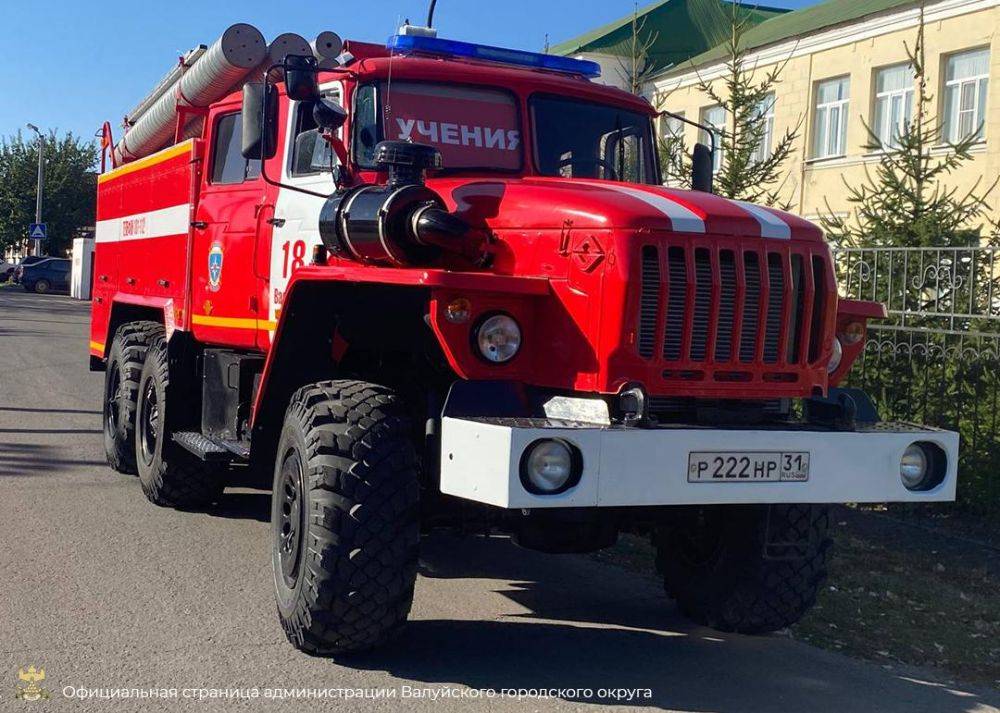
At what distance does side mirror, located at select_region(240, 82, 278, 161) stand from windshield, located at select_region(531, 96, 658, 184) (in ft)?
4.41

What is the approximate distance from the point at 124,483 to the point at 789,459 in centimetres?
579

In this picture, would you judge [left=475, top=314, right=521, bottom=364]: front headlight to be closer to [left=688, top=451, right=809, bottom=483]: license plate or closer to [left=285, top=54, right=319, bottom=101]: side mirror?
[left=688, top=451, right=809, bottom=483]: license plate

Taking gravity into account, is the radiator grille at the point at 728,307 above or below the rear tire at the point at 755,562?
above

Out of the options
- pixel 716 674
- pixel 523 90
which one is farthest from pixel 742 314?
pixel 523 90

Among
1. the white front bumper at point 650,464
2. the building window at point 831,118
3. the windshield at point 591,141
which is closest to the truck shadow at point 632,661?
the white front bumper at point 650,464

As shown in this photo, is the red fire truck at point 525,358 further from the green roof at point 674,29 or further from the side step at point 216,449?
the green roof at point 674,29

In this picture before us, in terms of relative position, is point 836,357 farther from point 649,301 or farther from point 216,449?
point 216,449

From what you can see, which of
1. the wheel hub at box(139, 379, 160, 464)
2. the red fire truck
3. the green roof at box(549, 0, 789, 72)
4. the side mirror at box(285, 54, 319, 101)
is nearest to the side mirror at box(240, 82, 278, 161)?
the red fire truck

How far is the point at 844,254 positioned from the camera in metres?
10.0

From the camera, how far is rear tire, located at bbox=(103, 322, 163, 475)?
348 inches

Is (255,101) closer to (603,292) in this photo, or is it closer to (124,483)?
(603,292)

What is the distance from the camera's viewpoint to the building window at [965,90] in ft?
73.3

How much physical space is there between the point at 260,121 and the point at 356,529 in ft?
7.01

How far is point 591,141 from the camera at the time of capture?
6.62 metres
